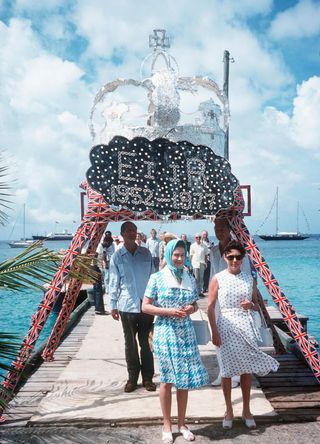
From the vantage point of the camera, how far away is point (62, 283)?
577cm

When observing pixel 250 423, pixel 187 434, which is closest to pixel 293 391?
pixel 250 423

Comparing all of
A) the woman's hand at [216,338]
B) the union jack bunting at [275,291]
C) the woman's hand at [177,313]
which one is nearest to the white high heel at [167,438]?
the woman's hand at [216,338]

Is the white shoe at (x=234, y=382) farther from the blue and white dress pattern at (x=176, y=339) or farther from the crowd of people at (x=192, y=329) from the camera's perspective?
the blue and white dress pattern at (x=176, y=339)

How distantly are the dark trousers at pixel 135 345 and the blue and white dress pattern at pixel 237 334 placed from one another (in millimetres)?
1299

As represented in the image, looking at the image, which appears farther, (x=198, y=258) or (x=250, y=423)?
(x=198, y=258)

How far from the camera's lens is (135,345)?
5570 millimetres

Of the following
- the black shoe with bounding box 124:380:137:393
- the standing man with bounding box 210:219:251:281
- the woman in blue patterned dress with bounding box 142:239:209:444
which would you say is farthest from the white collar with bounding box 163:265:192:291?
the black shoe with bounding box 124:380:137:393

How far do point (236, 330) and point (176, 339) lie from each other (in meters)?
0.64

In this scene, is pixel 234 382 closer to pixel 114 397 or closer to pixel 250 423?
pixel 250 423

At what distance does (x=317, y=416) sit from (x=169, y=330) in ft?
6.16

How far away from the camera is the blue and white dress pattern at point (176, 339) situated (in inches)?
167

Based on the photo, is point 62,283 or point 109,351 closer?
point 62,283

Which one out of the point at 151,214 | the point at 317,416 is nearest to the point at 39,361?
the point at 151,214

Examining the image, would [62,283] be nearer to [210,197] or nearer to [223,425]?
[210,197]
